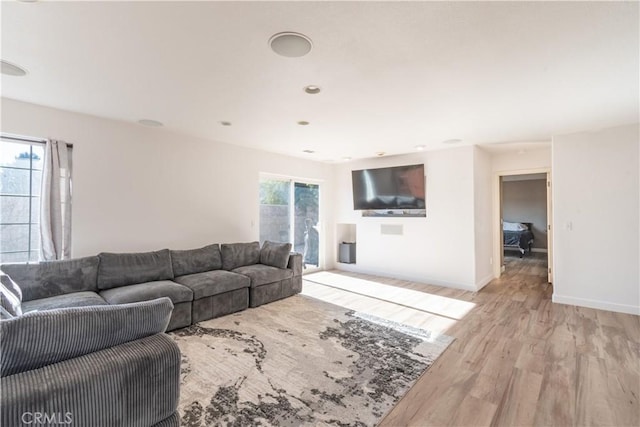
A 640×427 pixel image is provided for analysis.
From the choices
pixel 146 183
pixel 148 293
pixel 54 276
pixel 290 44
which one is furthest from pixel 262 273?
pixel 290 44

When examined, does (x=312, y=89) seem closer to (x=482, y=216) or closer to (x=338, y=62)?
(x=338, y=62)

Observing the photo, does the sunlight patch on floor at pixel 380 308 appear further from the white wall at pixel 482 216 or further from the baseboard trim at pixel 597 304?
the baseboard trim at pixel 597 304

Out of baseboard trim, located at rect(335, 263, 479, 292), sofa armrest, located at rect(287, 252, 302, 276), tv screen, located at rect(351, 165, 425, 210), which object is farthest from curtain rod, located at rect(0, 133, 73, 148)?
baseboard trim, located at rect(335, 263, 479, 292)

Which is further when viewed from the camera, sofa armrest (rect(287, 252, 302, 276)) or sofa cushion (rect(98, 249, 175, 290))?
sofa armrest (rect(287, 252, 302, 276))

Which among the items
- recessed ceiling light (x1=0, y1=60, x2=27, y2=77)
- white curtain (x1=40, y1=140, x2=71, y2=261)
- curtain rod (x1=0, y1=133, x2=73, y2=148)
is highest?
recessed ceiling light (x1=0, y1=60, x2=27, y2=77)

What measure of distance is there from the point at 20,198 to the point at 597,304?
734 centimetres

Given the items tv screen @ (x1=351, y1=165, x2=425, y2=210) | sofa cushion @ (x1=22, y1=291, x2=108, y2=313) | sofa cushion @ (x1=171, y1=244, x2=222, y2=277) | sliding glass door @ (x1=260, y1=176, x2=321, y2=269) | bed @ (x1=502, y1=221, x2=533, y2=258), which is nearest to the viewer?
sofa cushion @ (x1=22, y1=291, x2=108, y2=313)

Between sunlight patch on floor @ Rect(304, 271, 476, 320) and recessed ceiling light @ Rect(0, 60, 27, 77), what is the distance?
4620 mm

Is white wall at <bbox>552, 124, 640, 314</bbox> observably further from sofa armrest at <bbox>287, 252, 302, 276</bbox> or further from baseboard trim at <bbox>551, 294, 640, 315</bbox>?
sofa armrest at <bbox>287, 252, 302, 276</bbox>

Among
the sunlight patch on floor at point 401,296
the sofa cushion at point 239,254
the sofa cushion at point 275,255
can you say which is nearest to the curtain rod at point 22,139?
the sofa cushion at point 239,254

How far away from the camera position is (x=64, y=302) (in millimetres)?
2611

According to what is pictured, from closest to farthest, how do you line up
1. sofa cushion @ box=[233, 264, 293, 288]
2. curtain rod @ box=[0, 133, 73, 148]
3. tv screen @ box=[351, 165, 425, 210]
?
curtain rod @ box=[0, 133, 73, 148] < sofa cushion @ box=[233, 264, 293, 288] < tv screen @ box=[351, 165, 425, 210]

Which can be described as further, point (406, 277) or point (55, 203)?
point (406, 277)

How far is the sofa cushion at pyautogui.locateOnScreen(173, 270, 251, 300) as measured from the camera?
3443 millimetres
